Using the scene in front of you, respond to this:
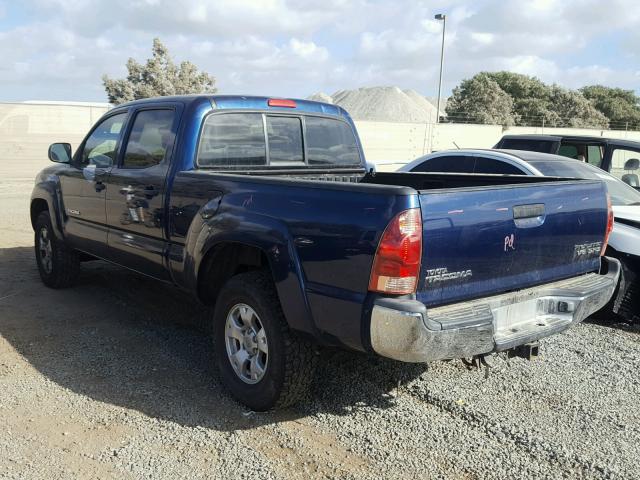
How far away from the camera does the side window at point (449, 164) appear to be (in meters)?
7.61

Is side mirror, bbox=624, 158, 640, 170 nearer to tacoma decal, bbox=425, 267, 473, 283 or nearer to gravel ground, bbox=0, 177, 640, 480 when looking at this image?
gravel ground, bbox=0, 177, 640, 480

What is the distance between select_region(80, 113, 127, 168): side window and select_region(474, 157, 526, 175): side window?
4.07 m

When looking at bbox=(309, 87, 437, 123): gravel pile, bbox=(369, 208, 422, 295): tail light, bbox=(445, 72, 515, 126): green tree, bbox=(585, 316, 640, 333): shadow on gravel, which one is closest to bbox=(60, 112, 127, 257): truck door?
bbox=(369, 208, 422, 295): tail light

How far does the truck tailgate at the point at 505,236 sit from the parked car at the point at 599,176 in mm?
1780

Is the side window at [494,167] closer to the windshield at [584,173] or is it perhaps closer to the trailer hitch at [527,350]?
the windshield at [584,173]

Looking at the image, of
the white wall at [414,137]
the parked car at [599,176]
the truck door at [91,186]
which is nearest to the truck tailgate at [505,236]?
the parked car at [599,176]

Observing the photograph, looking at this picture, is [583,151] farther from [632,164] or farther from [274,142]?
[274,142]

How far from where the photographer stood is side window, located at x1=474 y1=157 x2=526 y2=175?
277 inches

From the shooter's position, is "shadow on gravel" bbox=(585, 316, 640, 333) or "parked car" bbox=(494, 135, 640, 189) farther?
"parked car" bbox=(494, 135, 640, 189)

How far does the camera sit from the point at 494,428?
372cm

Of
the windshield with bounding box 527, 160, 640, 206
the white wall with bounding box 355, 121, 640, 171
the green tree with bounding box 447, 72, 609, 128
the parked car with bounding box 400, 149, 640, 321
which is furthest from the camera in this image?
the green tree with bounding box 447, 72, 609, 128

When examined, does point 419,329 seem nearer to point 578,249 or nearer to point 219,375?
point 578,249

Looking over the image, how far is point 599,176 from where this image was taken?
6973 mm

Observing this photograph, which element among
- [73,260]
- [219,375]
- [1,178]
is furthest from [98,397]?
[1,178]
